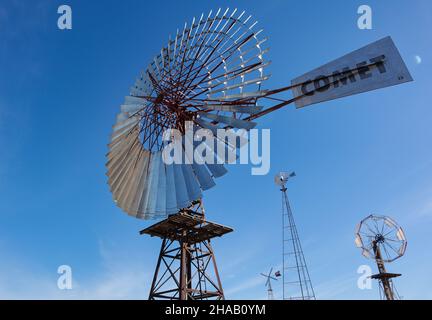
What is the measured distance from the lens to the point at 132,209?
21.4 m

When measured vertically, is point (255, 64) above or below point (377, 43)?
above

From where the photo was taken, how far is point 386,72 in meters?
12.6

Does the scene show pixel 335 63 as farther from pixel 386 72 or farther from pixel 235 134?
pixel 235 134
